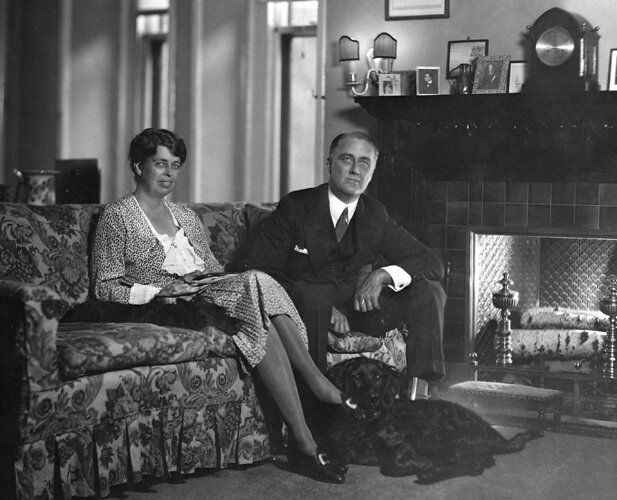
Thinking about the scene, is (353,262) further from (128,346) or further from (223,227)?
(128,346)

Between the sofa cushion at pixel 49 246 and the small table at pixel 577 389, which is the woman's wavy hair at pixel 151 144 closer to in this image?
the sofa cushion at pixel 49 246

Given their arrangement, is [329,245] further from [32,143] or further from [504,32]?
[32,143]

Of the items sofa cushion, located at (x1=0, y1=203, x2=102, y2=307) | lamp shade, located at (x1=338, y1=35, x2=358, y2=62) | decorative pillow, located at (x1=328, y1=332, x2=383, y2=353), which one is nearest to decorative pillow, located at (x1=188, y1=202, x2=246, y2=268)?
sofa cushion, located at (x1=0, y1=203, x2=102, y2=307)

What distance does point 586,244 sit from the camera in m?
4.16

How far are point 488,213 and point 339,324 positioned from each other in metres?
1.50

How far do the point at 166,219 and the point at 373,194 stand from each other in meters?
1.65

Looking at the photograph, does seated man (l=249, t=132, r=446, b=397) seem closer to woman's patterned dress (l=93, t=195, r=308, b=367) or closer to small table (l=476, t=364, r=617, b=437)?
woman's patterned dress (l=93, t=195, r=308, b=367)

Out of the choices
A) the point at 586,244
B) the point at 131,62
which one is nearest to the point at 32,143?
the point at 131,62

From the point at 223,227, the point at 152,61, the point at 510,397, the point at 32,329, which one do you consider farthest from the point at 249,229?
the point at 152,61

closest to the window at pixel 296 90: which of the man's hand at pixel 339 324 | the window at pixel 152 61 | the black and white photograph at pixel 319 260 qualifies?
the black and white photograph at pixel 319 260

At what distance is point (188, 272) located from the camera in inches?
119

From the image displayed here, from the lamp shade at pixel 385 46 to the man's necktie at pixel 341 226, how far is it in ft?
4.67

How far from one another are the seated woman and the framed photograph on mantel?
75.1 inches

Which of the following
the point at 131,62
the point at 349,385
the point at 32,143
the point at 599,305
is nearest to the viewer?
the point at 349,385
